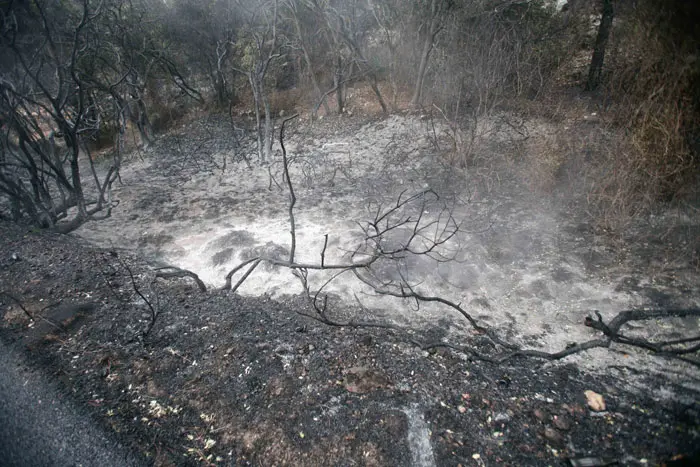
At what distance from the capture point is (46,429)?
2.00 m

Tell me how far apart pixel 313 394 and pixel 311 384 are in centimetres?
8

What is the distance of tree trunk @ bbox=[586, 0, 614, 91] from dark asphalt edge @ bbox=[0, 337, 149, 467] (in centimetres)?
842

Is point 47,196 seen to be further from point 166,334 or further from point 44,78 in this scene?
point 44,78

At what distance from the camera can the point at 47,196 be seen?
16.2 feet

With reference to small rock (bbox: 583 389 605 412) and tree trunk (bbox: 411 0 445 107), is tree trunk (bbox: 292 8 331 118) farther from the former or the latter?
small rock (bbox: 583 389 605 412)

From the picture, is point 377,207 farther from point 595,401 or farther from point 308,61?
point 308,61

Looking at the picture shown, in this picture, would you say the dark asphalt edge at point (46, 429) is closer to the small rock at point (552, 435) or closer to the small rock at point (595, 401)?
the small rock at point (552, 435)

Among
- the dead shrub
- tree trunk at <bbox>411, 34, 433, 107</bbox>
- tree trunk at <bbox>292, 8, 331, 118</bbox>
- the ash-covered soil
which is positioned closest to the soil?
the ash-covered soil

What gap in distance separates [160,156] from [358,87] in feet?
19.2

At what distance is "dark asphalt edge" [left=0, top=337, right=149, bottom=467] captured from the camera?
184 centimetres

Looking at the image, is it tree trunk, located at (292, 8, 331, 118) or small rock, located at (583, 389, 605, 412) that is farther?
tree trunk, located at (292, 8, 331, 118)

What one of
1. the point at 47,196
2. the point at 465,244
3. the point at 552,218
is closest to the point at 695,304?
the point at 552,218

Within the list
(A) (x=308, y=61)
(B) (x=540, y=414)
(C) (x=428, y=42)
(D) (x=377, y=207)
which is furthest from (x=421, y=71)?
(B) (x=540, y=414)

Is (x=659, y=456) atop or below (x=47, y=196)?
below
